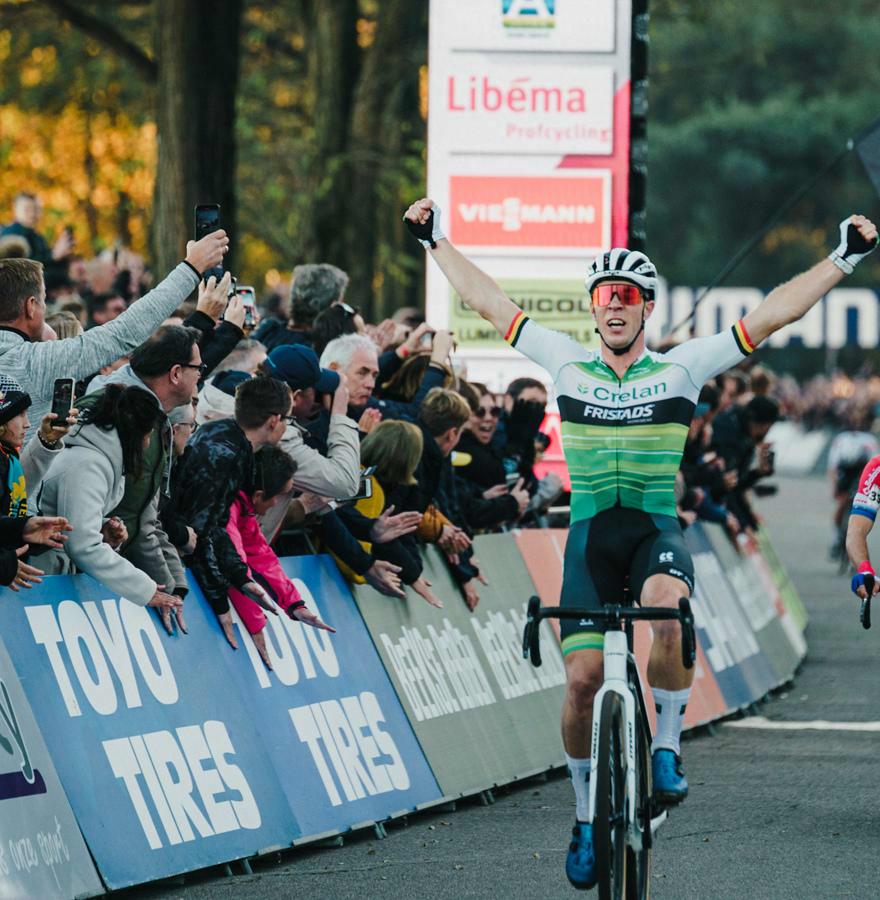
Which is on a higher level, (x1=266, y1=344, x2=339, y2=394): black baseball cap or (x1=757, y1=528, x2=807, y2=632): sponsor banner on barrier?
(x1=266, y1=344, x2=339, y2=394): black baseball cap

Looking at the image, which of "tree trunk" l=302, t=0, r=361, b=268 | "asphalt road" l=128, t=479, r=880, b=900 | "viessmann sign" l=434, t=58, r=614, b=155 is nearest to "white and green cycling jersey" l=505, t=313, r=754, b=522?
"asphalt road" l=128, t=479, r=880, b=900

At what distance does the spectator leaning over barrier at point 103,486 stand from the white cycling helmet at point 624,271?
1.77 metres

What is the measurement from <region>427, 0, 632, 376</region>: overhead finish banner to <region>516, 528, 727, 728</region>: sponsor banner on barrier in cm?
284

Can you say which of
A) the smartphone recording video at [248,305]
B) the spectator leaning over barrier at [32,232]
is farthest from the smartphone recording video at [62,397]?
the spectator leaning over barrier at [32,232]

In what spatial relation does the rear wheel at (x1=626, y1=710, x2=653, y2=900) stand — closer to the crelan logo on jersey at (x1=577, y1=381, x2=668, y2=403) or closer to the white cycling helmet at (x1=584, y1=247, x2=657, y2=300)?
the crelan logo on jersey at (x1=577, y1=381, x2=668, y2=403)

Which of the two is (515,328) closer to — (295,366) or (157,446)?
(157,446)

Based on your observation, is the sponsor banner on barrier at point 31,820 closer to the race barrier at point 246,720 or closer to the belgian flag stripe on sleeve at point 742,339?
the race barrier at point 246,720

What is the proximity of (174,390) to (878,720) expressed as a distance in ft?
22.2

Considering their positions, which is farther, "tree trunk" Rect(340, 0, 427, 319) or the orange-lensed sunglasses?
"tree trunk" Rect(340, 0, 427, 319)

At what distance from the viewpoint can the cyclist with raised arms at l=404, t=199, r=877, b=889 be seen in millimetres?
7941

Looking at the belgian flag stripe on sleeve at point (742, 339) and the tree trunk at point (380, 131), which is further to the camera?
the tree trunk at point (380, 131)

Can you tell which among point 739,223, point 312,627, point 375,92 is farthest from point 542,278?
point 739,223

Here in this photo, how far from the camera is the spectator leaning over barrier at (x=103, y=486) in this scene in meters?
8.38

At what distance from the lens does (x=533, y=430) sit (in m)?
14.1
